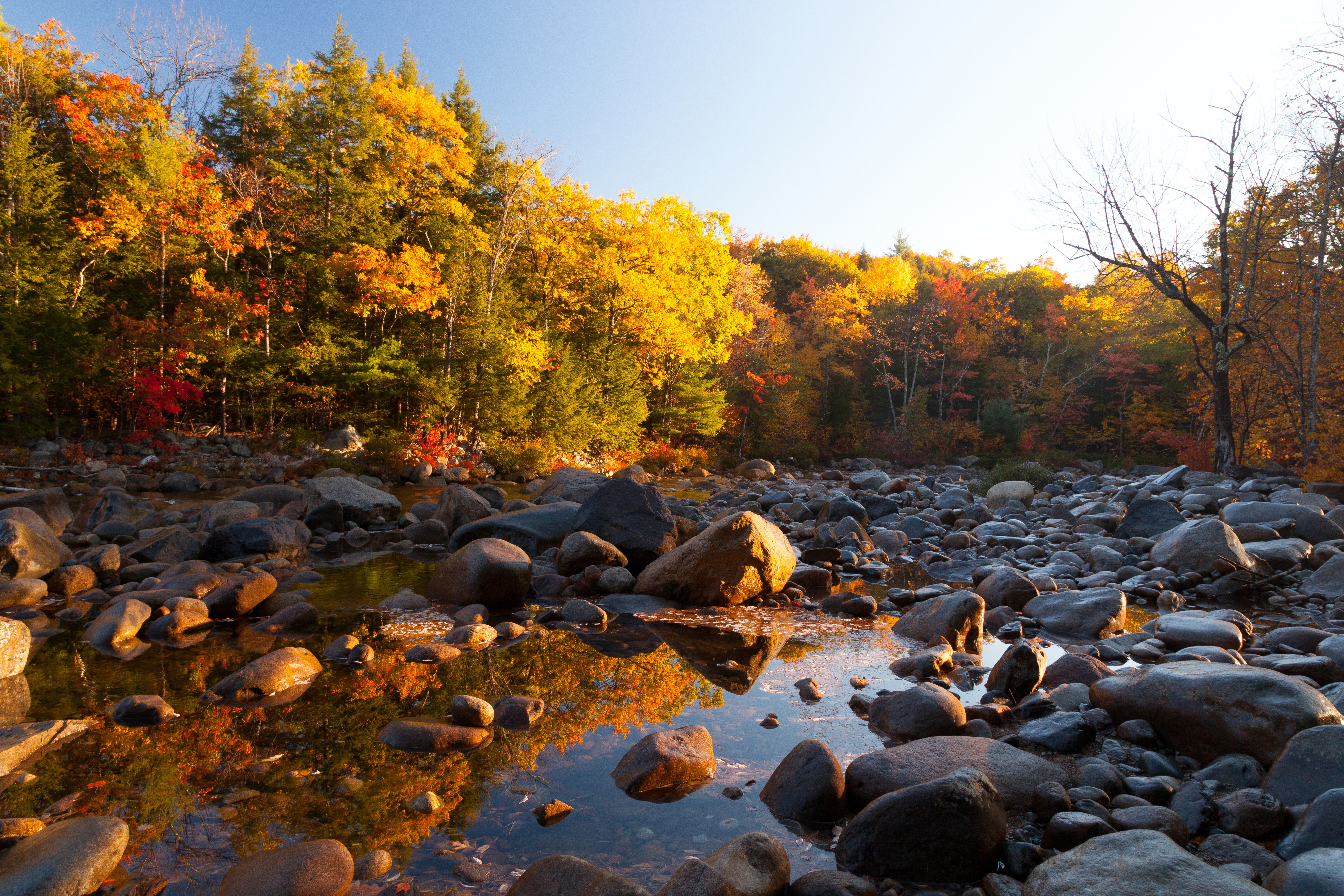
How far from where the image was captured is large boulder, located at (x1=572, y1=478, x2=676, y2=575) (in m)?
8.08

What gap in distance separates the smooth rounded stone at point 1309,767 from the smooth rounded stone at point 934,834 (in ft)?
3.96

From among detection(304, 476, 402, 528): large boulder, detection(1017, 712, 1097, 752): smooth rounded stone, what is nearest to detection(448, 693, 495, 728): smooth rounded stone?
detection(1017, 712, 1097, 752): smooth rounded stone

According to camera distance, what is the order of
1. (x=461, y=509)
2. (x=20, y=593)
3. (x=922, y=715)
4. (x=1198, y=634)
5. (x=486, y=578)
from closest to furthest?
(x=922, y=715)
(x=1198, y=634)
(x=20, y=593)
(x=486, y=578)
(x=461, y=509)

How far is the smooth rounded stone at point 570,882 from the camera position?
231cm

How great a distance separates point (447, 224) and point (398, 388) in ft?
17.5

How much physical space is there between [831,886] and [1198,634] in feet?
14.9

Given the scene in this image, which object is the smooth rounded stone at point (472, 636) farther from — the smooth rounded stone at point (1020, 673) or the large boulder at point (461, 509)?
the large boulder at point (461, 509)

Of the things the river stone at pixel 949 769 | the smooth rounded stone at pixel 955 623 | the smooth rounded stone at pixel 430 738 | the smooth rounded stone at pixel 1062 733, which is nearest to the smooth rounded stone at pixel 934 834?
the river stone at pixel 949 769

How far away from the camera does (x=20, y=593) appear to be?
613 cm

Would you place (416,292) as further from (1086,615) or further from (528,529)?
(1086,615)

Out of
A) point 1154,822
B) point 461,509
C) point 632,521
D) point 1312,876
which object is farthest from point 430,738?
point 461,509

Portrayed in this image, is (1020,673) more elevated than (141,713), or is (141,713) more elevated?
(1020,673)

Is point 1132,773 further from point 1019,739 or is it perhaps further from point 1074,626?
point 1074,626

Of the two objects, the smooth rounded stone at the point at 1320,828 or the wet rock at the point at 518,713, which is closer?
the smooth rounded stone at the point at 1320,828
